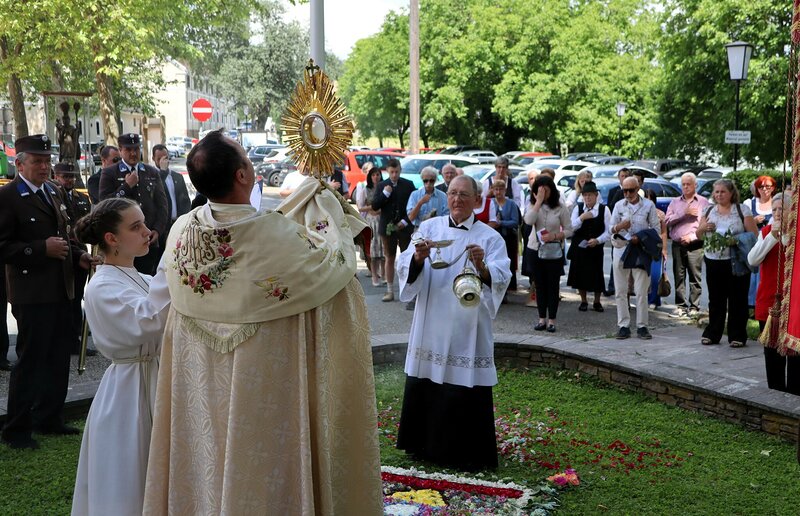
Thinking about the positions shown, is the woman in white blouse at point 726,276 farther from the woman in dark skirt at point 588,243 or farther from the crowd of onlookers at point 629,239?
the woman in dark skirt at point 588,243

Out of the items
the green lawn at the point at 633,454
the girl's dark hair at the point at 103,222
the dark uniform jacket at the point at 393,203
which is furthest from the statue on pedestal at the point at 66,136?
the girl's dark hair at the point at 103,222

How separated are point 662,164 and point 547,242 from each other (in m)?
27.4

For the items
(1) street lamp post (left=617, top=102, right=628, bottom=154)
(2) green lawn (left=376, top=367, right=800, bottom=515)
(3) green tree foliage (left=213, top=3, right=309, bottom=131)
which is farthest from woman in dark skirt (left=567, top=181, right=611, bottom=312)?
(3) green tree foliage (left=213, top=3, right=309, bottom=131)

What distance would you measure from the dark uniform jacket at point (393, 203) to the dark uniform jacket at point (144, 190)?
365cm

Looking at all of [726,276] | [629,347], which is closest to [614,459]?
[629,347]

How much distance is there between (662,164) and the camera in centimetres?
3572

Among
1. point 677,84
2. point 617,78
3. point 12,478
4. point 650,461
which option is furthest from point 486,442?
point 617,78

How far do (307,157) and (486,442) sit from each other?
107 inches

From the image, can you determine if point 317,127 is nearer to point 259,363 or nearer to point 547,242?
point 259,363

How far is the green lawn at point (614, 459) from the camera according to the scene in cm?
521

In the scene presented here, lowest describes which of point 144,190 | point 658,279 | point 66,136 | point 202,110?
point 658,279

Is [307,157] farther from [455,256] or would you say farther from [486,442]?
[486,442]

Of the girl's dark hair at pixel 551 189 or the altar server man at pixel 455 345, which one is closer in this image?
the altar server man at pixel 455 345

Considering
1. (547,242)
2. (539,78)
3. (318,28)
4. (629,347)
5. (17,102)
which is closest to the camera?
(318,28)
